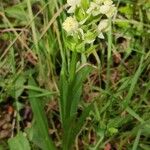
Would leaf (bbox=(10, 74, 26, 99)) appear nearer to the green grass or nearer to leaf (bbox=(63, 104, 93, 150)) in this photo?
the green grass

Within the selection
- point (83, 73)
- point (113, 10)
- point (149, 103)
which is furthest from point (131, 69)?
point (113, 10)

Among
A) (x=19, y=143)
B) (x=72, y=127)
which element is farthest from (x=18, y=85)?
(x=72, y=127)

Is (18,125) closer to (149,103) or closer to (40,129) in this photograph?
(40,129)

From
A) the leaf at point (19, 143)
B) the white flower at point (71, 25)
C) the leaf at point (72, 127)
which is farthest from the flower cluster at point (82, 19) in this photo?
the leaf at point (19, 143)

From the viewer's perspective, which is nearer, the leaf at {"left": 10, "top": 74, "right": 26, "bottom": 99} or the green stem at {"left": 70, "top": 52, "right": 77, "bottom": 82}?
the green stem at {"left": 70, "top": 52, "right": 77, "bottom": 82}

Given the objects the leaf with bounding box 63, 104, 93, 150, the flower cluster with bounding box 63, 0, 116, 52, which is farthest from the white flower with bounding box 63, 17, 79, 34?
the leaf with bounding box 63, 104, 93, 150
